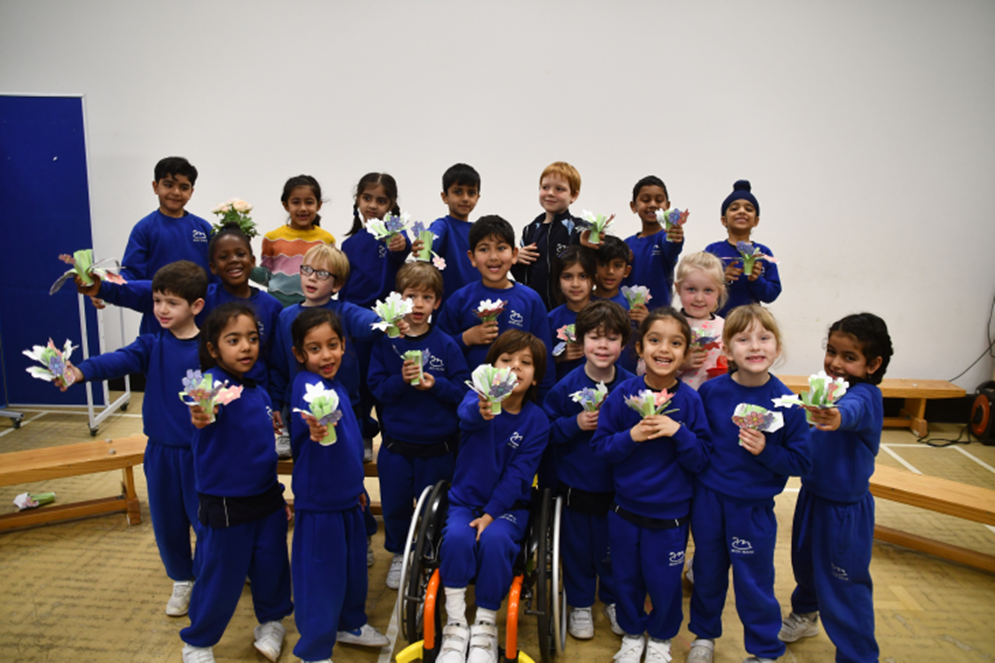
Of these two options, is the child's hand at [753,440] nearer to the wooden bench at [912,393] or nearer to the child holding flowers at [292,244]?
the child holding flowers at [292,244]

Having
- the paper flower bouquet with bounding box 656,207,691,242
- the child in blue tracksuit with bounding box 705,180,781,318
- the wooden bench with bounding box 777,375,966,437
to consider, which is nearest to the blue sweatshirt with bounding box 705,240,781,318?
the child in blue tracksuit with bounding box 705,180,781,318

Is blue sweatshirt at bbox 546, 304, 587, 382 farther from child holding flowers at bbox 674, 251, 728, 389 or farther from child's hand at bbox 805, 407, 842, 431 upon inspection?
child's hand at bbox 805, 407, 842, 431

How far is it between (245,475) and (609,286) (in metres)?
2.07

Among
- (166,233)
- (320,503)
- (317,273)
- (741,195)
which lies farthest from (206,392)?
(741,195)

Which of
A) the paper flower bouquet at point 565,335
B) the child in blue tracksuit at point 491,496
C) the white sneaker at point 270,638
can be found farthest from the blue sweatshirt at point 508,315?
the white sneaker at point 270,638

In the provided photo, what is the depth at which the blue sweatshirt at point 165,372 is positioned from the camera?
260 centimetres

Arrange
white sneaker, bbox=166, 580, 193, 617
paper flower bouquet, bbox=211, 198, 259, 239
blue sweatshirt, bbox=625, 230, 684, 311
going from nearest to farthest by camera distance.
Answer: white sneaker, bbox=166, 580, 193, 617 < paper flower bouquet, bbox=211, 198, 259, 239 < blue sweatshirt, bbox=625, 230, 684, 311

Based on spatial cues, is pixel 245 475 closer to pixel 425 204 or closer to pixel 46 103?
pixel 425 204

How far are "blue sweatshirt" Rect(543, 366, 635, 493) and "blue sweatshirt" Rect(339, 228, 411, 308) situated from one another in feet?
4.31

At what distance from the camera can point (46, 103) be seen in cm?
512

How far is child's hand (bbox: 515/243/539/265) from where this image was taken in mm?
3486

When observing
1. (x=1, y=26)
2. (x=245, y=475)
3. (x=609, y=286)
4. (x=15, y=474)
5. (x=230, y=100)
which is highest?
(x=1, y=26)

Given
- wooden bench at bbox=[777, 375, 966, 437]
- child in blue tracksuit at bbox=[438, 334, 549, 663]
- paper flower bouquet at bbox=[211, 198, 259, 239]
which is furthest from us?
wooden bench at bbox=[777, 375, 966, 437]

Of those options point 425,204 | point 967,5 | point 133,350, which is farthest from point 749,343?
point 967,5
